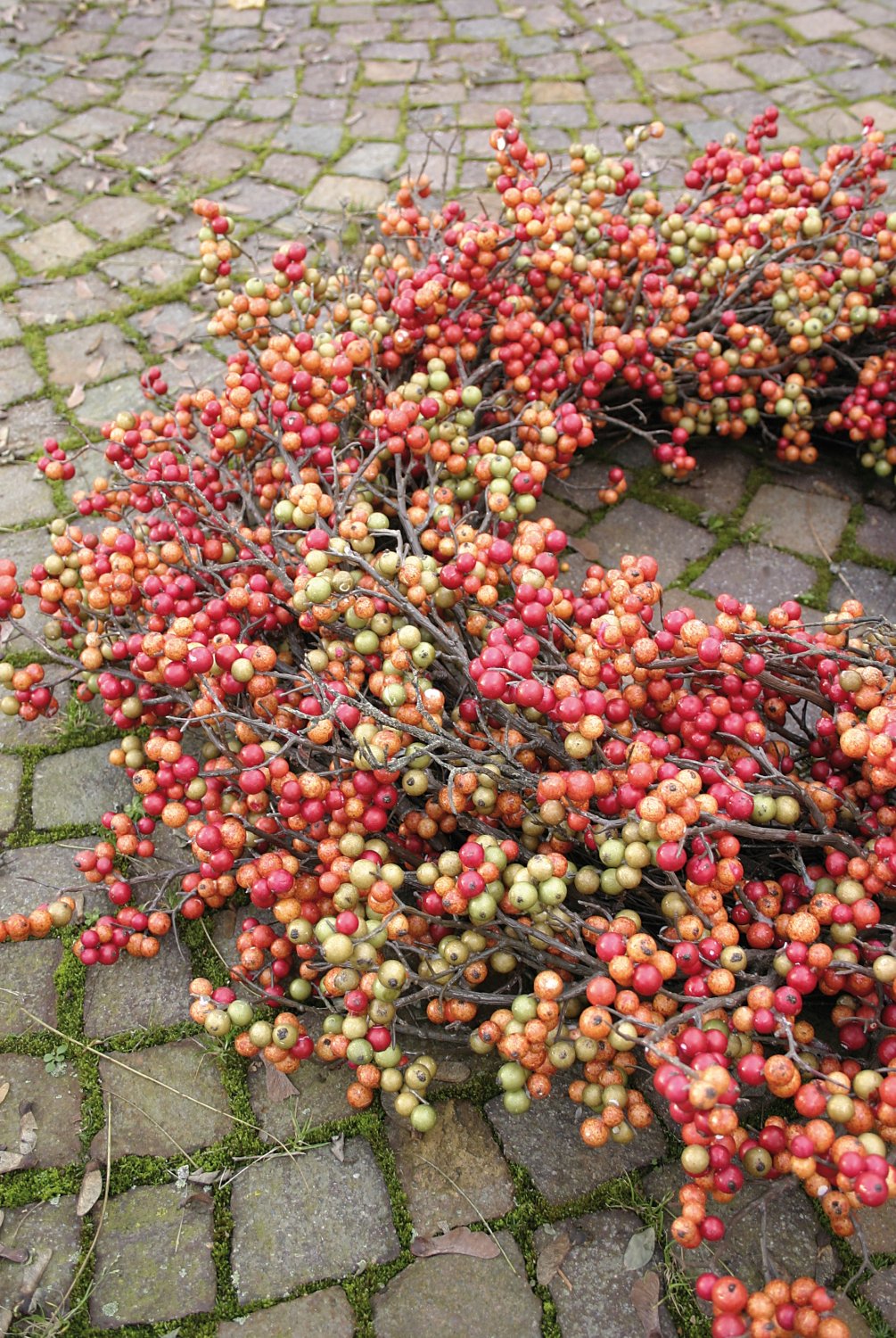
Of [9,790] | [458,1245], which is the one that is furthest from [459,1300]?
[9,790]

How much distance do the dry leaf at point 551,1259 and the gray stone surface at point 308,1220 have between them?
0.33 m

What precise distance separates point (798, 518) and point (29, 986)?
324 cm

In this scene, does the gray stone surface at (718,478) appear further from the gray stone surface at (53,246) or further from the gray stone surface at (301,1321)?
the gray stone surface at (53,246)

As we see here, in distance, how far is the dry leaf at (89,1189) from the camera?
227 centimetres

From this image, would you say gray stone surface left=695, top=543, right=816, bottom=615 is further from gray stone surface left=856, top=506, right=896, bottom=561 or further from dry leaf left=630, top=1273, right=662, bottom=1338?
dry leaf left=630, top=1273, right=662, bottom=1338

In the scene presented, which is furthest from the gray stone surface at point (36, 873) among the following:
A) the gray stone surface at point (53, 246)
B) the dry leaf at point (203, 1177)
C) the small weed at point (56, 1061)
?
the gray stone surface at point (53, 246)

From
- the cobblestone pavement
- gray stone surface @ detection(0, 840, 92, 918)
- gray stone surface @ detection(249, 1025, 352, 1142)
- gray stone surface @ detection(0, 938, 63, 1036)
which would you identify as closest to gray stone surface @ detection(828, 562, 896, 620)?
the cobblestone pavement

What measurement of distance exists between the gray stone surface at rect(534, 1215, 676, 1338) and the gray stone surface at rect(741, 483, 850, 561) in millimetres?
2537

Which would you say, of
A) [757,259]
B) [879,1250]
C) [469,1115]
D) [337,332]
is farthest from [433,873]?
[757,259]

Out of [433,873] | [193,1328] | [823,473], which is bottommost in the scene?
[193,1328]

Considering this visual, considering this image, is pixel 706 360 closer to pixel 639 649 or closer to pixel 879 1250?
pixel 639 649

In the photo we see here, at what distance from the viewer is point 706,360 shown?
356cm

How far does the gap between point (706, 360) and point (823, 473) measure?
864 millimetres

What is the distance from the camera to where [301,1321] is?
2105 millimetres
